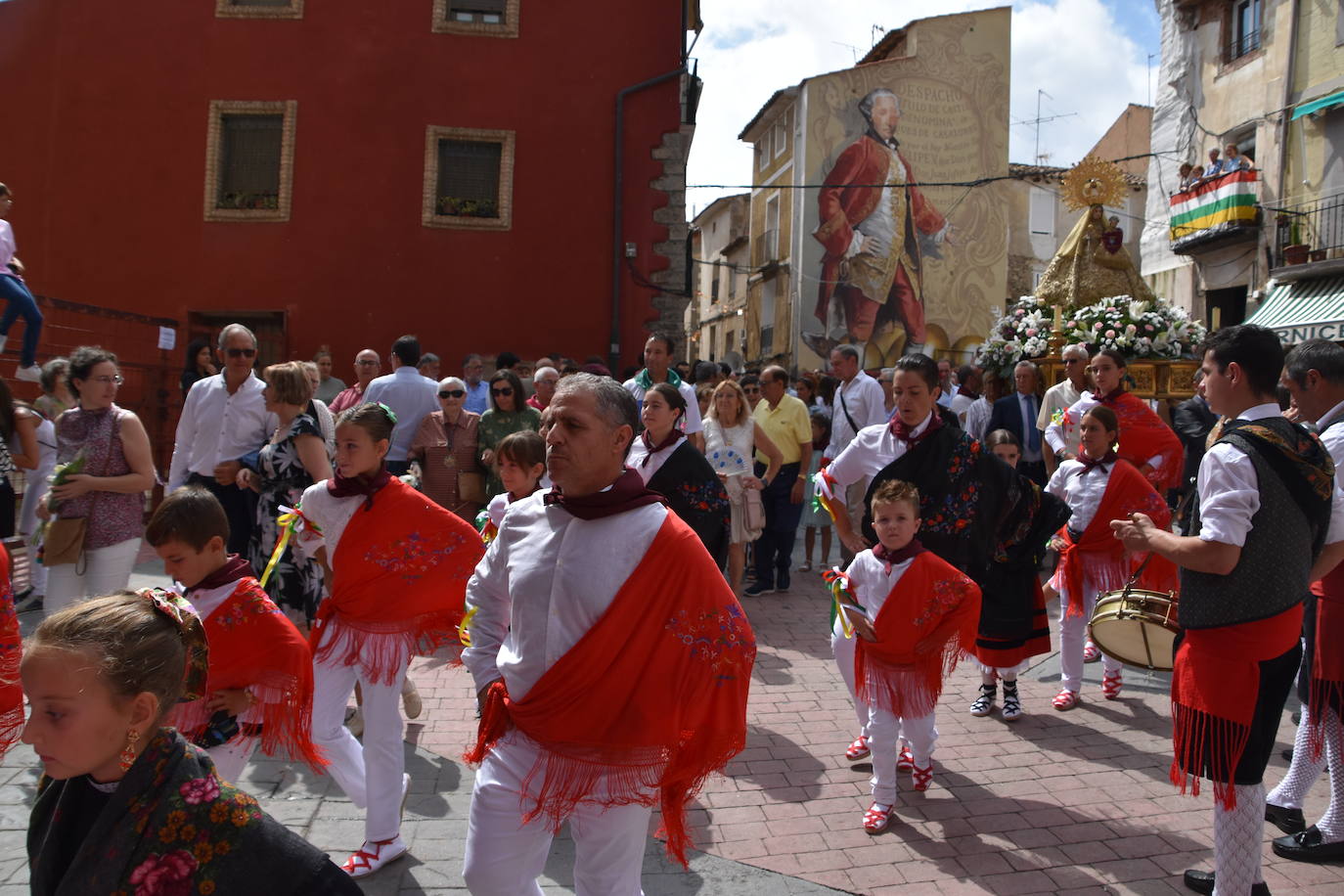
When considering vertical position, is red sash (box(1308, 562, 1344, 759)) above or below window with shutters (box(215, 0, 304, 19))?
below

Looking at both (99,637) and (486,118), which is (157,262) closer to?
(486,118)

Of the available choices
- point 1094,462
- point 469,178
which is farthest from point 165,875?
point 469,178

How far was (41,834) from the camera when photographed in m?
1.99

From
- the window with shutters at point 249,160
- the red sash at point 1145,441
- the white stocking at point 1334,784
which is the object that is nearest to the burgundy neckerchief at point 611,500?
the white stocking at point 1334,784

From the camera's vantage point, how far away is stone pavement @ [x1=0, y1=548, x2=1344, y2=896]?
13.4ft

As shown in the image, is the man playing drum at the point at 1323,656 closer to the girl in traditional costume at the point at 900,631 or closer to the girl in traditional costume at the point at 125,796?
the girl in traditional costume at the point at 900,631

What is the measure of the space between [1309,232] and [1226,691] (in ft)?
65.6

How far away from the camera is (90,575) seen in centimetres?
532

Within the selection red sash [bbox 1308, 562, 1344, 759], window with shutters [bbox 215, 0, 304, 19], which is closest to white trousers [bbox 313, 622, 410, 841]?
red sash [bbox 1308, 562, 1344, 759]

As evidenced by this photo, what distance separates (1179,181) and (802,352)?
12.5 m

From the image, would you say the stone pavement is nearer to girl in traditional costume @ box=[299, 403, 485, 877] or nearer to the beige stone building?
girl in traditional costume @ box=[299, 403, 485, 877]

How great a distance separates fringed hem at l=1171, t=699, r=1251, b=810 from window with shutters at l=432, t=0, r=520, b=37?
16841 mm

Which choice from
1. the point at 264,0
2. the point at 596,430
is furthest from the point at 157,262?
the point at 596,430

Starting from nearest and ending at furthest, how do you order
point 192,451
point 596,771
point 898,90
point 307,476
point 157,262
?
point 596,771 < point 307,476 < point 192,451 < point 157,262 < point 898,90
